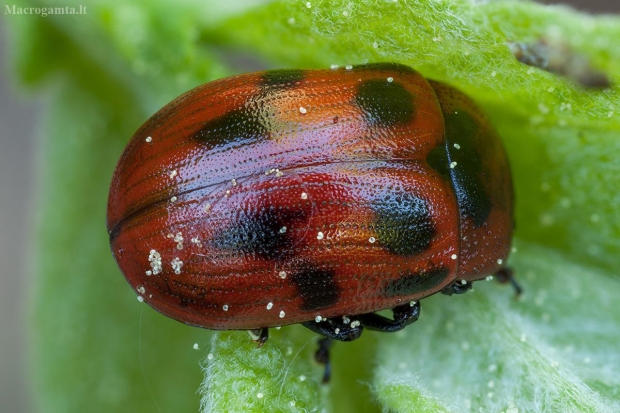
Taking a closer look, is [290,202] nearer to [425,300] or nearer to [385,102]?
[385,102]

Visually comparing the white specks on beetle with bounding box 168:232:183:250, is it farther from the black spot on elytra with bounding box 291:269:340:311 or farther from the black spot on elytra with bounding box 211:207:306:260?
the black spot on elytra with bounding box 291:269:340:311

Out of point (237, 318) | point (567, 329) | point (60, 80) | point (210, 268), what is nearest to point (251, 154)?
point (210, 268)

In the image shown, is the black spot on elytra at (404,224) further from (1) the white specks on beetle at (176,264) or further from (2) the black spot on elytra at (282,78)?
(1) the white specks on beetle at (176,264)

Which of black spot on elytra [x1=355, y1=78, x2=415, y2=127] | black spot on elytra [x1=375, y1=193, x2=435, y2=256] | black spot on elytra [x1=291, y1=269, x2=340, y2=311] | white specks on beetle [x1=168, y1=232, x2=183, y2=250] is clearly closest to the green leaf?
black spot on elytra [x1=355, y1=78, x2=415, y2=127]

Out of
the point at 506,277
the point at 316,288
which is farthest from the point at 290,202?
the point at 506,277

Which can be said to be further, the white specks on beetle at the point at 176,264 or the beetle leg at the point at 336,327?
the beetle leg at the point at 336,327

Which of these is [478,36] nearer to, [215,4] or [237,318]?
[237,318]

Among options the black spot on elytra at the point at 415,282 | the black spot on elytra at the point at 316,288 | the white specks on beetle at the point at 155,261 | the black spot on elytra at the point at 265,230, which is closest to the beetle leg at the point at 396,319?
the black spot on elytra at the point at 415,282
